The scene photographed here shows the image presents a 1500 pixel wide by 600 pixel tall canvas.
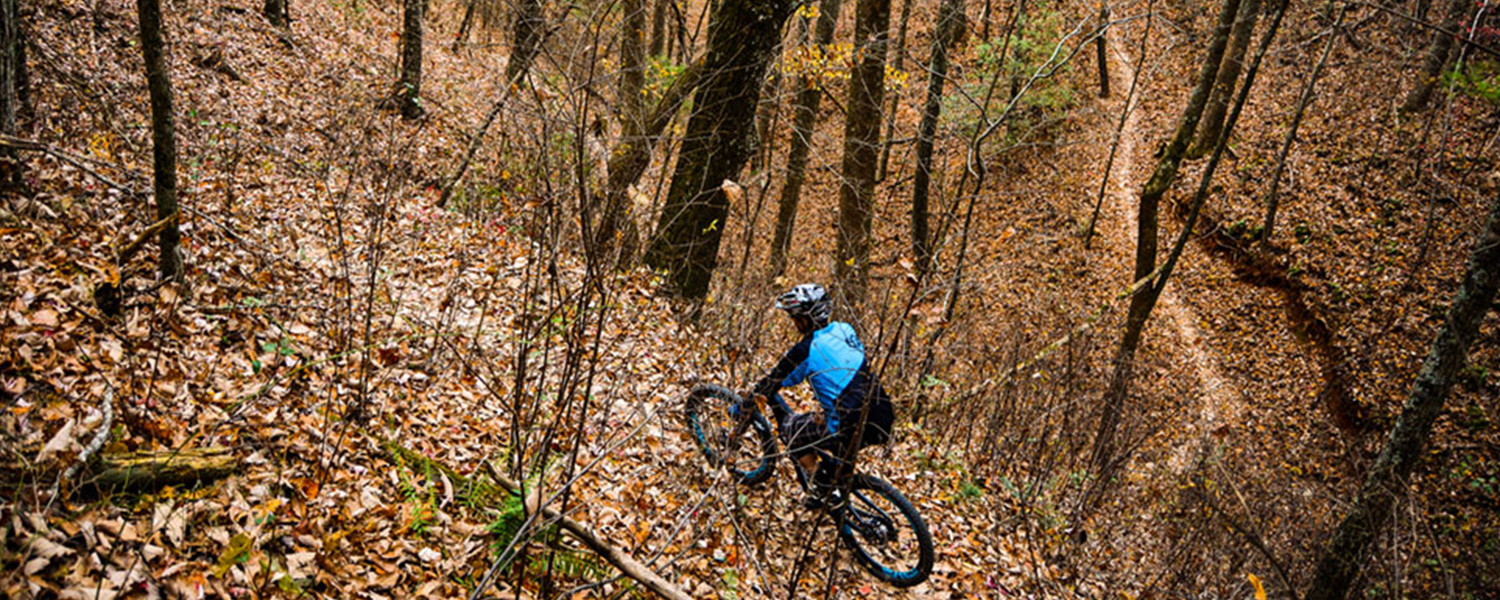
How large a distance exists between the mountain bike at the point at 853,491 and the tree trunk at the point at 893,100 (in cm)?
403

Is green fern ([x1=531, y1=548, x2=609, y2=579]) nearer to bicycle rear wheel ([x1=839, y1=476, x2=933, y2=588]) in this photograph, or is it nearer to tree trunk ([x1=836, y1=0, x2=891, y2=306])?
bicycle rear wheel ([x1=839, y1=476, x2=933, y2=588])

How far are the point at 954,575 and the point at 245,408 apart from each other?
16.8 feet

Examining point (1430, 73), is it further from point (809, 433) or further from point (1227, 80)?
point (809, 433)

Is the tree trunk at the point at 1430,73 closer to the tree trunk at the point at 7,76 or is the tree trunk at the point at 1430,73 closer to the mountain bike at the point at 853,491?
the mountain bike at the point at 853,491

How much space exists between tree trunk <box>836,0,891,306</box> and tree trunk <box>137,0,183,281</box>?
7616 mm

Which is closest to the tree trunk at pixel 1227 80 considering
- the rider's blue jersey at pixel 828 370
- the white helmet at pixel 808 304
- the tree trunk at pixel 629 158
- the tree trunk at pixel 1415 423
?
the tree trunk at pixel 1415 423

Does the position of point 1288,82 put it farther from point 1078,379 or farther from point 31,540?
point 31,540

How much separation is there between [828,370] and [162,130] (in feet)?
14.3

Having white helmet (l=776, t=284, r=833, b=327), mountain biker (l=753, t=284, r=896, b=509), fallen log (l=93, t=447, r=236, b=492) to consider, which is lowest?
fallen log (l=93, t=447, r=236, b=492)

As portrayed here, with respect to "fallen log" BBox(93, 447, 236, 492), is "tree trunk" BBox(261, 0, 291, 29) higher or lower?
higher

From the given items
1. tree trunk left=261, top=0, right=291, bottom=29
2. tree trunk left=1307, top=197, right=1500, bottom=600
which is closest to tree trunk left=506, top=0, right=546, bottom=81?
tree trunk left=261, top=0, right=291, bottom=29

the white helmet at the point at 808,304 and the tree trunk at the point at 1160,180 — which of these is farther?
the tree trunk at the point at 1160,180

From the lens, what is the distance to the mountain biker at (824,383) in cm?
448

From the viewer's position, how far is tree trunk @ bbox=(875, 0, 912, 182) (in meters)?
12.0
